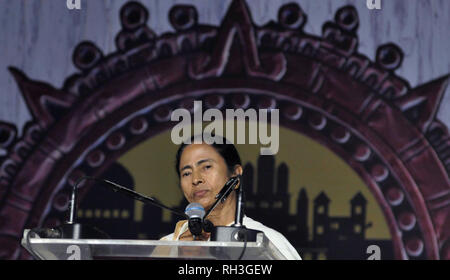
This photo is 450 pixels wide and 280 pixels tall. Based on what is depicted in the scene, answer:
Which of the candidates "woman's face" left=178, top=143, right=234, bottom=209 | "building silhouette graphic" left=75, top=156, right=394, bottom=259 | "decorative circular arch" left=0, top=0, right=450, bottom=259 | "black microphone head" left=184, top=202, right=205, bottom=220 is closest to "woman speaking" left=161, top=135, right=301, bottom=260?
"woman's face" left=178, top=143, right=234, bottom=209

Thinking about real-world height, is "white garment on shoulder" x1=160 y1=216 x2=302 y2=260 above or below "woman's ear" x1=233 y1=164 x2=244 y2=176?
below

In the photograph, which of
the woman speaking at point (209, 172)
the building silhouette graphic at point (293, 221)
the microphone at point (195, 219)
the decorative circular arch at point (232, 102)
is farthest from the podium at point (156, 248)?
the decorative circular arch at point (232, 102)

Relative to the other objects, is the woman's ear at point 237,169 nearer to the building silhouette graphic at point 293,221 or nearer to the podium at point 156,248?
the building silhouette graphic at point 293,221

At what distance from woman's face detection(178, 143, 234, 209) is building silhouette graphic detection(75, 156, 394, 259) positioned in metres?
0.17

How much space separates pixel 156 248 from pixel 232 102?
1.89 metres

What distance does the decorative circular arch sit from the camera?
14.3 ft

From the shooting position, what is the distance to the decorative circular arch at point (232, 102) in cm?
436

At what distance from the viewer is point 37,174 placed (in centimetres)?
447

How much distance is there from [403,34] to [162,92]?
1.26m

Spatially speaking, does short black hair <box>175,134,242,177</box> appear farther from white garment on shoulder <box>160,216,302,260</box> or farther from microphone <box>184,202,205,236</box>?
microphone <box>184,202,205,236</box>

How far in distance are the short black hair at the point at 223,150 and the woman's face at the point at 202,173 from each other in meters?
0.03
